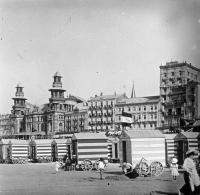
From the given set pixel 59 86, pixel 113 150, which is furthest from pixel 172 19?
pixel 59 86

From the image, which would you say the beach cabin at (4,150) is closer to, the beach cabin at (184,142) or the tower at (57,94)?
the beach cabin at (184,142)

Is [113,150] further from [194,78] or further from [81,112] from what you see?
[81,112]

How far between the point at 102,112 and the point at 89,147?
72511mm

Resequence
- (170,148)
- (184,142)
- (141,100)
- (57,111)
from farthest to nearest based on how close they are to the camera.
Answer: (57,111)
(141,100)
(170,148)
(184,142)

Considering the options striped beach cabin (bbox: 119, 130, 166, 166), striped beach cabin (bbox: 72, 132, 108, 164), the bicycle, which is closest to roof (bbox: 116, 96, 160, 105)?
striped beach cabin (bbox: 72, 132, 108, 164)

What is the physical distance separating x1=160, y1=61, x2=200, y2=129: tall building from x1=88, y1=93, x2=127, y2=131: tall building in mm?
14540

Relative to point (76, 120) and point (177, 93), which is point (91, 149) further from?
point (76, 120)

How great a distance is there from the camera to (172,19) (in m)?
16.8

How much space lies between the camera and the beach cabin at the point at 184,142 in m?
26.3

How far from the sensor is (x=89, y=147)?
2769 centimetres

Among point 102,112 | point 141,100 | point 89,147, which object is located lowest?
point 89,147

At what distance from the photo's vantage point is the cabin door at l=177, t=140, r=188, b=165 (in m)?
26.6

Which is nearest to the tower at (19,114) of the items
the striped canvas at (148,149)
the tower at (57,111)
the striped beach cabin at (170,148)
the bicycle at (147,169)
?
the tower at (57,111)

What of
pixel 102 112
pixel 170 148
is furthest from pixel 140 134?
pixel 102 112
